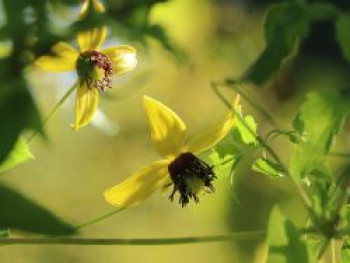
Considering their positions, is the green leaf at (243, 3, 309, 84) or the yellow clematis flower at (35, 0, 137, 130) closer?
the green leaf at (243, 3, 309, 84)

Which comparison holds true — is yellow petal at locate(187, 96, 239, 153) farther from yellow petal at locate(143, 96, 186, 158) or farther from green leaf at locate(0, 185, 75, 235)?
green leaf at locate(0, 185, 75, 235)

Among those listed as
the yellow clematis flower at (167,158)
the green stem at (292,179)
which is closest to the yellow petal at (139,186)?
the yellow clematis flower at (167,158)

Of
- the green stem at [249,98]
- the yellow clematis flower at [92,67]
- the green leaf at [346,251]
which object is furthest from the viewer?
the yellow clematis flower at [92,67]

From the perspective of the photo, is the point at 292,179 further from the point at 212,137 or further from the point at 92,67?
the point at 92,67

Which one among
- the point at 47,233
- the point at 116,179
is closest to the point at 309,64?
the point at 116,179

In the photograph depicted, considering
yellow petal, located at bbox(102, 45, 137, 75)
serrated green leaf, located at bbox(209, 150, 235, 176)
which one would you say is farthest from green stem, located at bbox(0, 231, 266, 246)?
yellow petal, located at bbox(102, 45, 137, 75)

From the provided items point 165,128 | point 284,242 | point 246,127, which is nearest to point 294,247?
point 284,242

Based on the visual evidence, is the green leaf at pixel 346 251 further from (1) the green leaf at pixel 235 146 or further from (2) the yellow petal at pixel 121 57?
(2) the yellow petal at pixel 121 57
